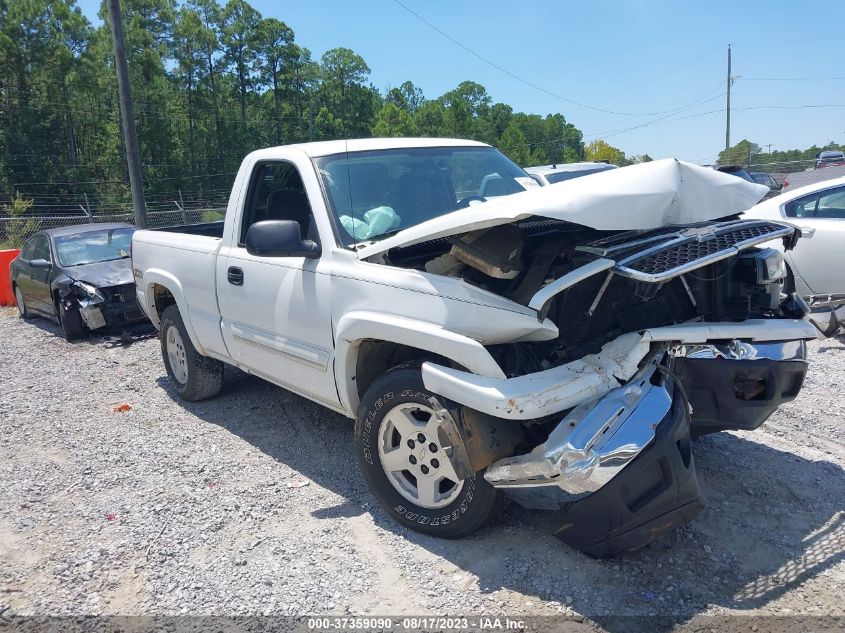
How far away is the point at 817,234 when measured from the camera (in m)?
7.60

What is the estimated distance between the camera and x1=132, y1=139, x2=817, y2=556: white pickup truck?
9.96 ft

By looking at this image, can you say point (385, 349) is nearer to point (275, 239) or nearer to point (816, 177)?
point (275, 239)

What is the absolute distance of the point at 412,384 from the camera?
352 cm

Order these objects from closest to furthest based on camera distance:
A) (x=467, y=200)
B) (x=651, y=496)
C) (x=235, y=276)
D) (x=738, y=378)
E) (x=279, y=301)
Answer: (x=651, y=496) → (x=738, y=378) → (x=279, y=301) → (x=467, y=200) → (x=235, y=276)

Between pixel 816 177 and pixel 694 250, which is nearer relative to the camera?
pixel 694 250

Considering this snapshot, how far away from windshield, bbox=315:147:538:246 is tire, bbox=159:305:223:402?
2.35 meters

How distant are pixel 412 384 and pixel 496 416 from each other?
56cm

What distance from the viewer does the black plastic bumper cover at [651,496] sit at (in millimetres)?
2992

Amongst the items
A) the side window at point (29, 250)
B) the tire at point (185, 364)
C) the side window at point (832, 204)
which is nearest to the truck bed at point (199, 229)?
the tire at point (185, 364)

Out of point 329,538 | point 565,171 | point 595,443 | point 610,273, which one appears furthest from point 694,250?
point 565,171

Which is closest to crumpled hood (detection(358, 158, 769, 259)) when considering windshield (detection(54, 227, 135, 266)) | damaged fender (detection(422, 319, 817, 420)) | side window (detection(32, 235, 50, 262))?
damaged fender (detection(422, 319, 817, 420))

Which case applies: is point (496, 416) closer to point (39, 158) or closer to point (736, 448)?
point (736, 448)

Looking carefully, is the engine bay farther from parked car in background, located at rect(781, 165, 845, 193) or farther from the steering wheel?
parked car in background, located at rect(781, 165, 845, 193)

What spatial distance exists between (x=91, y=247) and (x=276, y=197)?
6.83 meters
